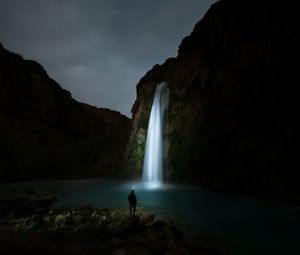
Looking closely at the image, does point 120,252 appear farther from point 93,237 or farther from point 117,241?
point 93,237

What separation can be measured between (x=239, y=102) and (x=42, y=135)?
56.2 meters

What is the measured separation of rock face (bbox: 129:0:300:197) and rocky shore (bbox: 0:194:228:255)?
599 inches

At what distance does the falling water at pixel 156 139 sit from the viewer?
143ft

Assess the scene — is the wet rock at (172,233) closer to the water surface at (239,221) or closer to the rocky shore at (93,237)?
the rocky shore at (93,237)

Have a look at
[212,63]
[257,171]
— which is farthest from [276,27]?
[257,171]

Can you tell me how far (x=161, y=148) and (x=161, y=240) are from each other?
3230cm

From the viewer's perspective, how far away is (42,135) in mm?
71625

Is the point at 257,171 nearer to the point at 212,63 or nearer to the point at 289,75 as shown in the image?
the point at 289,75

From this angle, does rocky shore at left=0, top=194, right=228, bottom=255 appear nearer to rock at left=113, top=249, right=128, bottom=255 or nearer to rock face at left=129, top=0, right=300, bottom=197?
rock at left=113, top=249, right=128, bottom=255

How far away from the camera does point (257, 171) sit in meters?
26.5

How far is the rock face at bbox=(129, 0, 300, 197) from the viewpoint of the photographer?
83.1 ft

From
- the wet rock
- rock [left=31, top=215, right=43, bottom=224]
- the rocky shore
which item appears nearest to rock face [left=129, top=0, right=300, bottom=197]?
the wet rock

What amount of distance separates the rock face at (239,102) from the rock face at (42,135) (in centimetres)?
2841

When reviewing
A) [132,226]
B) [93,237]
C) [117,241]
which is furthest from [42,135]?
[117,241]
